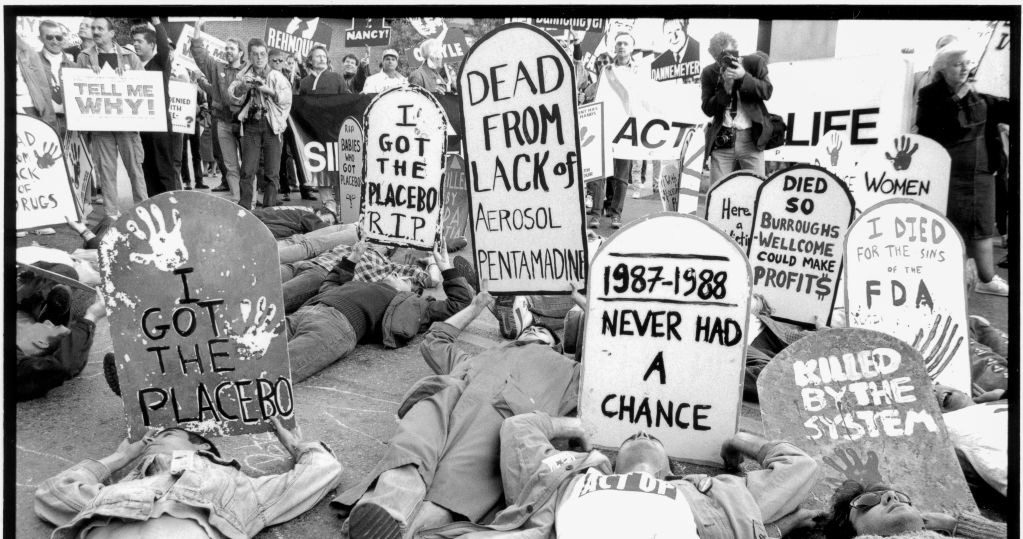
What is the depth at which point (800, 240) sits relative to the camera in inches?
175

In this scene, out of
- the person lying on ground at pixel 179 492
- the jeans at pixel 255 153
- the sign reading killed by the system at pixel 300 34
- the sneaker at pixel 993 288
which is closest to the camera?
the person lying on ground at pixel 179 492

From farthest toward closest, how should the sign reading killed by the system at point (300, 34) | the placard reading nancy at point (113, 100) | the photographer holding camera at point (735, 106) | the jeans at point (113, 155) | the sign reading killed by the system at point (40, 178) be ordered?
the sign reading killed by the system at point (300, 34)
the jeans at point (113, 155)
the placard reading nancy at point (113, 100)
the photographer holding camera at point (735, 106)
the sign reading killed by the system at point (40, 178)

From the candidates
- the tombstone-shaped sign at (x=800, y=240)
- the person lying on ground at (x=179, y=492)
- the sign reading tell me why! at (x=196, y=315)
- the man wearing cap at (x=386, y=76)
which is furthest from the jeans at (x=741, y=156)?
the man wearing cap at (x=386, y=76)

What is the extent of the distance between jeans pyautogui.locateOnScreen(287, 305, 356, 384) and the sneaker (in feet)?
15.1

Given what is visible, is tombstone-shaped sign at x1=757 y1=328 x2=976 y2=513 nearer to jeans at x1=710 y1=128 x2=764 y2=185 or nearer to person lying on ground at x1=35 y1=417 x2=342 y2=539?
person lying on ground at x1=35 y1=417 x2=342 y2=539

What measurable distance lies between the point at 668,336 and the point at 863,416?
2.62ft

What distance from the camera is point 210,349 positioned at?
2.82 m

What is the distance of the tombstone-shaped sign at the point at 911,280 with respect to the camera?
3.52 m

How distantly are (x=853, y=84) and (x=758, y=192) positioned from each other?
7.14 feet

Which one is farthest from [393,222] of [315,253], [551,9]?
[551,9]

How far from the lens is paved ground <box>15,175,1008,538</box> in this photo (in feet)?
8.96

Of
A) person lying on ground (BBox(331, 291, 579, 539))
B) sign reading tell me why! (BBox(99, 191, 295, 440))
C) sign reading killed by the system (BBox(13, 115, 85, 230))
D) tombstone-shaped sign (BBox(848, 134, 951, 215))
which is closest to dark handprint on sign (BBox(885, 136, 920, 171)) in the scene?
tombstone-shaped sign (BBox(848, 134, 951, 215))

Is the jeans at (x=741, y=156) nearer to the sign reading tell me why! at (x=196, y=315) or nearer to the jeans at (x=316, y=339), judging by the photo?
the jeans at (x=316, y=339)

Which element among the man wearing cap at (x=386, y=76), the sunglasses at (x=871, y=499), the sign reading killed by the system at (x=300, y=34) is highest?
the sign reading killed by the system at (x=300, y=34)
